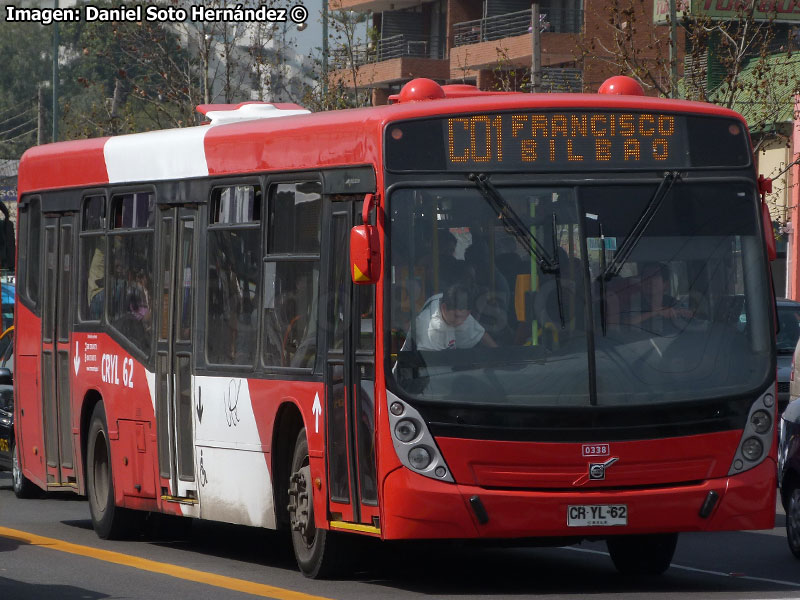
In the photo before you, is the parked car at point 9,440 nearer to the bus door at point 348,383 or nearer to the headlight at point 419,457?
the bus door at point 348,383

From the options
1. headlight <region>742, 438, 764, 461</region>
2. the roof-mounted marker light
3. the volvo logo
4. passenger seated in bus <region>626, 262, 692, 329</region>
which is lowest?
the volvo logo

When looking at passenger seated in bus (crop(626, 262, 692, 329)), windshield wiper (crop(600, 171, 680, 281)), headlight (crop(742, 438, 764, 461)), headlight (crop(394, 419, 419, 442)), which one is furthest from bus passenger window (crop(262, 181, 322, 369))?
headlight (crop(742, 438, 764, 461))

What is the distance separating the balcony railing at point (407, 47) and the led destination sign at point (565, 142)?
158ft

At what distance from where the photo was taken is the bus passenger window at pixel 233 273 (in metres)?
11.8

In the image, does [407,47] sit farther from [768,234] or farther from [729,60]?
[768,234]

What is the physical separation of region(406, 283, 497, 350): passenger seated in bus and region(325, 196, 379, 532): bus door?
304 millimetres

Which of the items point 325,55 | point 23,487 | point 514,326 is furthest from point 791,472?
point 325,55

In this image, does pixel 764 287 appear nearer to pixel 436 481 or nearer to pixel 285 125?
pixel 436 481

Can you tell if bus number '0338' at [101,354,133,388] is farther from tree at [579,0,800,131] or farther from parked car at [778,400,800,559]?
tree at [579,0,800,131]

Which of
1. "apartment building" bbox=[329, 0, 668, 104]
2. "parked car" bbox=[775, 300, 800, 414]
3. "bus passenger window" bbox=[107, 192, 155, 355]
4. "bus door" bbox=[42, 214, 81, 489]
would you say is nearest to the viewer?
"bus passenger window" bbox=[107, 192, 155, 355]

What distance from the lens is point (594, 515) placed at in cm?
1002

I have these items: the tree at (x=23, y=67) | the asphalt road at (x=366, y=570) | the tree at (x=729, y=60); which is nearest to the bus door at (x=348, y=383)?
the asphalt road at (x=366, y=570)

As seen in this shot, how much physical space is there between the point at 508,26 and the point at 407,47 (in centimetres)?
670

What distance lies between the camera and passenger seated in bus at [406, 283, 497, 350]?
1005 cm
